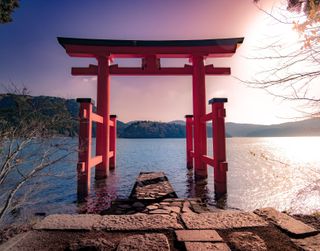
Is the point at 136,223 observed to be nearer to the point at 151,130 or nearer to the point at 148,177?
the point at 148,177

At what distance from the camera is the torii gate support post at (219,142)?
231 inches

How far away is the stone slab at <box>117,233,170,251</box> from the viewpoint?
6.35ft

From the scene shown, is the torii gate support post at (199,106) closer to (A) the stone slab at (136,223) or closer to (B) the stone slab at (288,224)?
(B) the stone slab at (288,224)

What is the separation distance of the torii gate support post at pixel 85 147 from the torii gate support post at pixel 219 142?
364cm

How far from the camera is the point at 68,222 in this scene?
254cm

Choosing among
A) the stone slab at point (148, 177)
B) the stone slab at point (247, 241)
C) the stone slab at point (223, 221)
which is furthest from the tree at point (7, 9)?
the stone slab at point (247, 241)

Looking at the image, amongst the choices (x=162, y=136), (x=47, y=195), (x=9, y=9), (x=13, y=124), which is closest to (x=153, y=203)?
(x=13, y=124)

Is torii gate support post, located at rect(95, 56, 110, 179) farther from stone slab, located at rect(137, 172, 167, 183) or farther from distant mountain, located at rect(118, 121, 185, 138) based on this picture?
distant mountain, located at rect(118, 121, 185, 138)

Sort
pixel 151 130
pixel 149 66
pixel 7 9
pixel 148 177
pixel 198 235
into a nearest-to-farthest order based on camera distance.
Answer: pixel 198 235
pixel 7 9
pixel 148 177
pixel 149 66
pixel 151 130

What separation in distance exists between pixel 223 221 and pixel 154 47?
6.92m

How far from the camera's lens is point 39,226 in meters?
2.42

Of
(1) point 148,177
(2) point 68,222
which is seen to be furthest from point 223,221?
(1) point 148,177

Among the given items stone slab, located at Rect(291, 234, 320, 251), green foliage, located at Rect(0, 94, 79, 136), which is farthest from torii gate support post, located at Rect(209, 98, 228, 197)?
green foliage, located at Rect(0, 94, 79, 136)

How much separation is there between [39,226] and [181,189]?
217 inches
